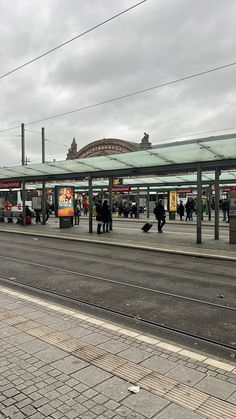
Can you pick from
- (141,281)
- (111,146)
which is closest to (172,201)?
(141,281)

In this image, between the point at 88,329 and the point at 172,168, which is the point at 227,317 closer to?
the point at 88,329

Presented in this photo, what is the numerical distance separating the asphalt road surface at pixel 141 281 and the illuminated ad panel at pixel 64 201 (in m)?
7.90

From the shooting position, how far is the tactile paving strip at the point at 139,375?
3.21 m

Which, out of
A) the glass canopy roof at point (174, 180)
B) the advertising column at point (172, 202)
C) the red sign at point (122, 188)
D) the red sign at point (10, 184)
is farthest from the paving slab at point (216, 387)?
the red sign at point (122, 188)

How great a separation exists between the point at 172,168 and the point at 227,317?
10.8 meters

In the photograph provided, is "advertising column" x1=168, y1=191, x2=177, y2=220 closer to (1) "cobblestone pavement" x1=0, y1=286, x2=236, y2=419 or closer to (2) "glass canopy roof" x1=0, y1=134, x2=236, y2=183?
(2) "glass canopy roof" x1=0, y1=134, x2=236, y2=183

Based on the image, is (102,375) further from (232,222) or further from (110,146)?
(110,146)

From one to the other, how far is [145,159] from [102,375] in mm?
12853

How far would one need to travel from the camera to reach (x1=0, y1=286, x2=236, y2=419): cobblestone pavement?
3.17 meters

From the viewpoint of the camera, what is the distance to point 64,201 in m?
22.1

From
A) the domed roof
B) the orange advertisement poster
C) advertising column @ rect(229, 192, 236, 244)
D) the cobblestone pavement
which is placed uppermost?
the domed roof

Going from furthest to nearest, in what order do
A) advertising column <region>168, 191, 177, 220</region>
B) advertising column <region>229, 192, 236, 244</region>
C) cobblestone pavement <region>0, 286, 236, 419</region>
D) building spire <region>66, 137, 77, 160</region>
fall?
1. building spire <region>66, 137, 77, 160</region>
2. advertising column <region>168, 191, 177, 220</region>
3. advertising column <region>229, 192, 236, 244</region>
4. cobblestone pavement <region>0, 286, 236, 419</region>

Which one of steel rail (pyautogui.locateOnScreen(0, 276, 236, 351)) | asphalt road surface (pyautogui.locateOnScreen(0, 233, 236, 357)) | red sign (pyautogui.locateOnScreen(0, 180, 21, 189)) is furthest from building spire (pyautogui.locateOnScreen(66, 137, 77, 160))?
steel rail (pyautogui.locateOnScreen(0, 276, 236, 351))

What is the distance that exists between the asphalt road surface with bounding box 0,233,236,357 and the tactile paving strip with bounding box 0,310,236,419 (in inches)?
47.0
